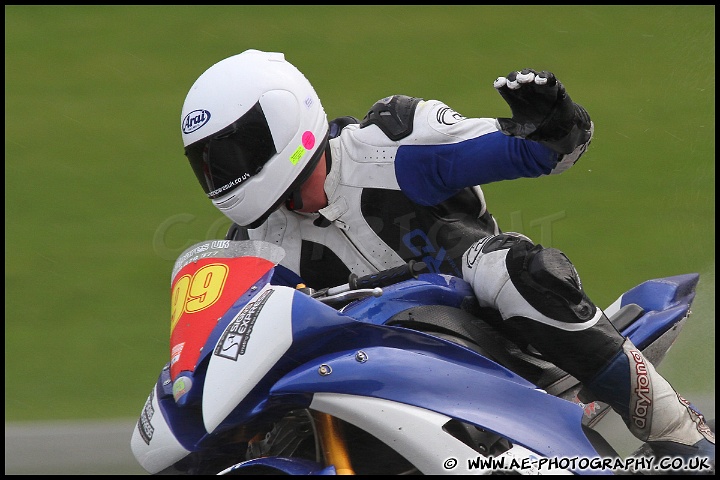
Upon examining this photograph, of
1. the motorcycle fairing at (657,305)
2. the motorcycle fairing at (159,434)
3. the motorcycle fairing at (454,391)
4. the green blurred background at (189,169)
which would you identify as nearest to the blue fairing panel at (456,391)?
the motorcycle fairing at (454,391)

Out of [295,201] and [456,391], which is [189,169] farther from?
[456,391]

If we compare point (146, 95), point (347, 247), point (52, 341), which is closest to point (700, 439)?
point (347, 247)

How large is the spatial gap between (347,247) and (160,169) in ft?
14.6

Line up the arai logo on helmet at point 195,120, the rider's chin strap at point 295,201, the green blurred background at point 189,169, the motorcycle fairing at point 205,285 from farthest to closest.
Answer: the green blurred background at point 189,169, the rider's chin strap at point 295,201, the arai logo on helmet at point 195,120, the motorcycle fairing at point 205,285

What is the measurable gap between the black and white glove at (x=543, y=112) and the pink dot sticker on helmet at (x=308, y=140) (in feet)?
2.20

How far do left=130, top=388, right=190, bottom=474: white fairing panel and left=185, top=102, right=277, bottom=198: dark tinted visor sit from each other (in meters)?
0.82

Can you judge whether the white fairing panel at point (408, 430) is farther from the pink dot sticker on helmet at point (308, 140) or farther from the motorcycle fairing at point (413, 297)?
the pink dot sticker on helmet at point (308, 140)

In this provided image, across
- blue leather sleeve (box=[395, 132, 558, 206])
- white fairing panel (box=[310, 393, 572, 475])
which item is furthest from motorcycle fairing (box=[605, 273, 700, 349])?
white fairing panel (box=[310, 393, 572, 475])

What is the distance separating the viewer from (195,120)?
12.3 ft

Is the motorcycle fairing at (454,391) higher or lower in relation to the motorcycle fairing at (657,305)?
lower

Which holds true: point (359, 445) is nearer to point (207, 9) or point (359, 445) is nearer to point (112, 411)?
point (112, 411)

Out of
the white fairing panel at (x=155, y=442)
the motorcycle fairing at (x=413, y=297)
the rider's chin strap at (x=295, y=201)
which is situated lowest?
the white fairing panel at (x=155, y=442)

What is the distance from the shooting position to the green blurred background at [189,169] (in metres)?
6.32

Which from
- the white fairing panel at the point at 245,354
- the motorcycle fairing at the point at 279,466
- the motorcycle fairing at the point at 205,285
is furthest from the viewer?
the motorcycle fairing at the point at 205,285
